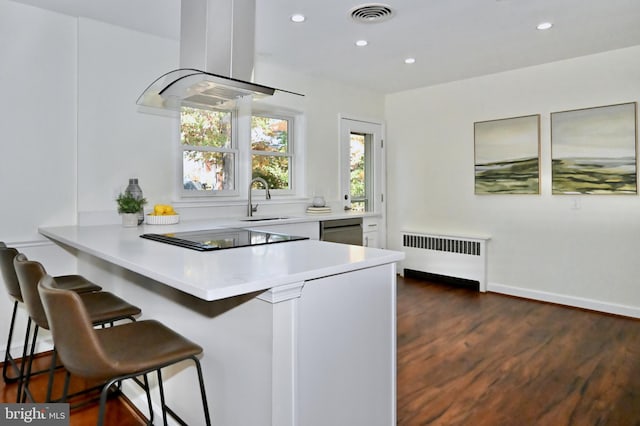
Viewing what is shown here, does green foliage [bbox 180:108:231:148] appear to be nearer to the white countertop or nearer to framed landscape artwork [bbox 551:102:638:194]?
the white countertop

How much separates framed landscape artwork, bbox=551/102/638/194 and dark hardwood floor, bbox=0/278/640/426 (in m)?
1.23

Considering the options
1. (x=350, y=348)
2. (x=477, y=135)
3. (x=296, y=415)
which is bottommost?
A: (x=296, y=415)

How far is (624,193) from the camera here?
3793 millimetres

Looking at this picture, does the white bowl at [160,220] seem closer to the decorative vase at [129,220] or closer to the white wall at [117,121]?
the decorative vase at [129,220]

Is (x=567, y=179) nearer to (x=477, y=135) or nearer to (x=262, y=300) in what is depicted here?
(x=477, y=135)

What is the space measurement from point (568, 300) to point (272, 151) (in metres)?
3.43

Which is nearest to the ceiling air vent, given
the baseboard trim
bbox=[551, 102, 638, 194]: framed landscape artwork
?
bbox=[551, 102, 638, 194]: framed landscape artwork

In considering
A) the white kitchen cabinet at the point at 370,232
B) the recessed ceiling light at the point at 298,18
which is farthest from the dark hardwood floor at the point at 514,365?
the recessed ceiling light at the point at 298,18

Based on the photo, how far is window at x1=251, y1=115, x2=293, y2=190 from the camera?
14.2 ft

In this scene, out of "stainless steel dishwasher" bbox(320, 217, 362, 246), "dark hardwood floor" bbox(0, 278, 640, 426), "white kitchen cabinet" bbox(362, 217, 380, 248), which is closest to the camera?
"dark hardwood floor" bbox(0, 278, 640, 426)

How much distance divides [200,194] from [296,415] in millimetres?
2796

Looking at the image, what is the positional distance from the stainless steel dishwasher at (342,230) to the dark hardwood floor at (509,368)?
85cm

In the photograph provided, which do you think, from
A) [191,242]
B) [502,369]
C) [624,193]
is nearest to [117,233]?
[191,242]

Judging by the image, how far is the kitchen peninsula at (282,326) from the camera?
1.36m
